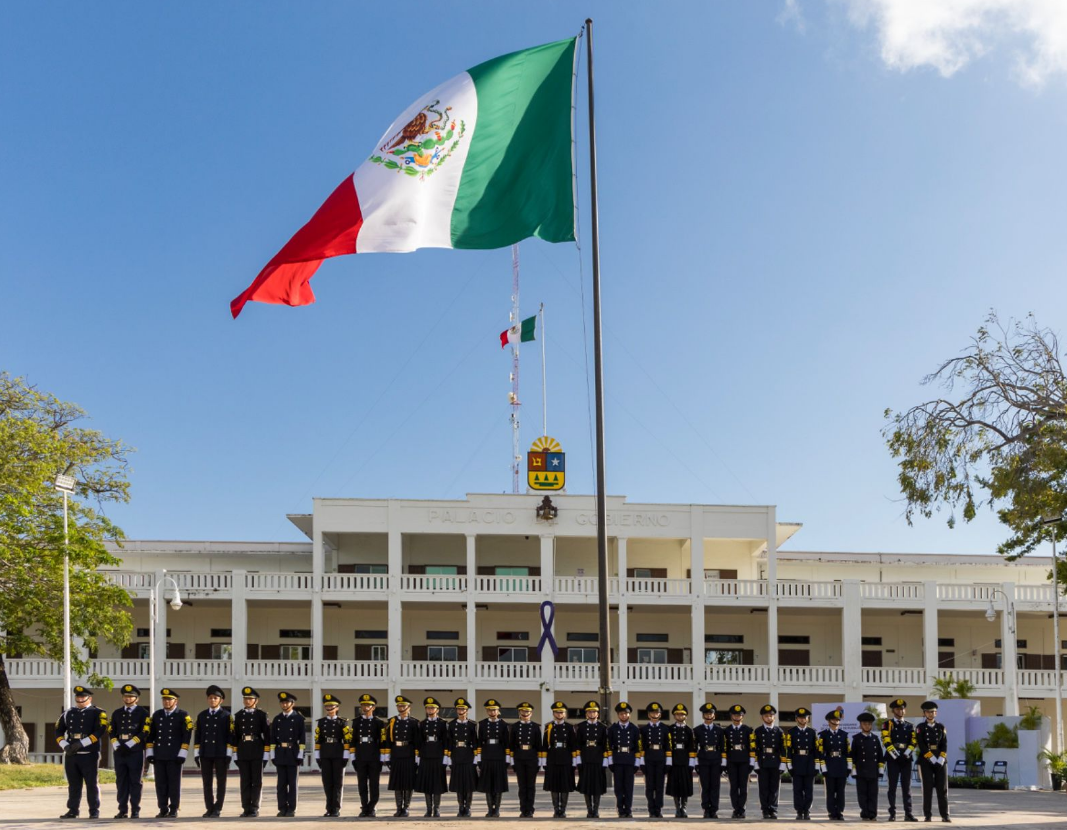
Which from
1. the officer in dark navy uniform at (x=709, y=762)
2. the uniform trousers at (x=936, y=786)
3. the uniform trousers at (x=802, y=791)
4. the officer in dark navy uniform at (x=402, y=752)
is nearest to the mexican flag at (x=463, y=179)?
the officer in dark navy uniform at (x=402, y=752)

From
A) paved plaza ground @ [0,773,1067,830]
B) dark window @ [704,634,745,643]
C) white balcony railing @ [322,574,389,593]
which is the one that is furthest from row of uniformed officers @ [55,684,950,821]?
dark window @ [704,634,745,643]

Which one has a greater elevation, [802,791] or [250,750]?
[250,750]

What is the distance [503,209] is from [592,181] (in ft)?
5.67

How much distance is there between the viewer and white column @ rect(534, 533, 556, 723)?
4016cm

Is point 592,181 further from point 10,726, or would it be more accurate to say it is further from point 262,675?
point 262,675

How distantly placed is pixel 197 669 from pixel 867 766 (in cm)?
2772

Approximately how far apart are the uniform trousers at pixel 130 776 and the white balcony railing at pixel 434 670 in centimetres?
2430

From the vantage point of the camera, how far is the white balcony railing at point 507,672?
40.5 metres

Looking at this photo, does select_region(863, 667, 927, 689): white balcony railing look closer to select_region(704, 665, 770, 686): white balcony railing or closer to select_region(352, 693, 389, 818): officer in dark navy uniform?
select_region(704, 665, 770, 686): white balcony railing

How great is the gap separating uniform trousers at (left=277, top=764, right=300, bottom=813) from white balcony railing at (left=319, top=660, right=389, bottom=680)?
943 inches

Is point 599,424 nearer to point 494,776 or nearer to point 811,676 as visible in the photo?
point 494,776

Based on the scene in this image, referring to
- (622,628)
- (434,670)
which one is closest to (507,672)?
(434,670)

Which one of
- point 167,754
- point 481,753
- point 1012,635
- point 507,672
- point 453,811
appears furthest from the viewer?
point 507,672

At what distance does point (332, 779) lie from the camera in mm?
16844
